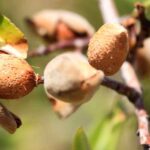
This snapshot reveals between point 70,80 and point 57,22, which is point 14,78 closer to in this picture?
point 70,80

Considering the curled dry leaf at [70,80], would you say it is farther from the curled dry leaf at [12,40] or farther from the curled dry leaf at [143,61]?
the curled dry leaf at [143,61]

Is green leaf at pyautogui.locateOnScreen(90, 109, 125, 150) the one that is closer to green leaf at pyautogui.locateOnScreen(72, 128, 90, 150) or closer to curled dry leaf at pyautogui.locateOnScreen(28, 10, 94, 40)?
curled dry leaf at pyautogui.locateOnScreen(28, 10, 94, 40)

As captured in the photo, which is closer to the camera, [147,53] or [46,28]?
[147,53]

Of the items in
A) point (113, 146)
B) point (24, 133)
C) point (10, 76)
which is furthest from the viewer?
point (24, 133)

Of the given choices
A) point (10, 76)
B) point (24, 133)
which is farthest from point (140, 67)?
point (24, 133)

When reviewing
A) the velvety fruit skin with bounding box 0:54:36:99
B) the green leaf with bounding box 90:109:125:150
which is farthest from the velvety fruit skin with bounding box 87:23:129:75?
the green leaf with bounding box 90:109:125:150

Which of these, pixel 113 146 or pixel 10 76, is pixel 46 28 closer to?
pixel 113 146
